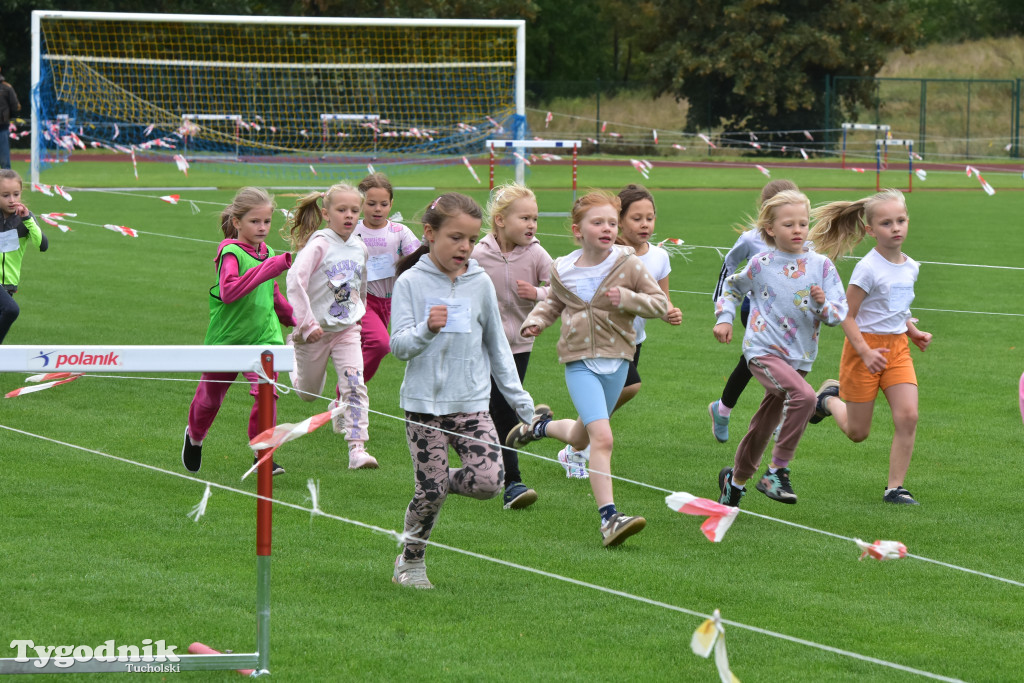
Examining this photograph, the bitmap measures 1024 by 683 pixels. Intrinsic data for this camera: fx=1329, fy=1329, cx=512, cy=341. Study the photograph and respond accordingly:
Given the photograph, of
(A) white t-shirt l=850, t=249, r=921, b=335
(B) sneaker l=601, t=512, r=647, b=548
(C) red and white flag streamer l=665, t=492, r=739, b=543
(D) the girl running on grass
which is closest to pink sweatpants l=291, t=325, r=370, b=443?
(D) the girl running on grass

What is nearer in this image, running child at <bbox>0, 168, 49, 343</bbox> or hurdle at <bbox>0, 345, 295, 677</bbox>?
hurdle at <bbox>0, 345, 295, 677</bbox>

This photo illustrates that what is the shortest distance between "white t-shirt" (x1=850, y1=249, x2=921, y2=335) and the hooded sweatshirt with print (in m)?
2.21

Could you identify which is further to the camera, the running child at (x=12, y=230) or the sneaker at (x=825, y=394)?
the running child at (x=12, y=230)

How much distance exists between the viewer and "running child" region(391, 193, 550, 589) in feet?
A: 17.0

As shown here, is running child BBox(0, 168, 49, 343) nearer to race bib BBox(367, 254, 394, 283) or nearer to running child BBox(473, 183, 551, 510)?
race bib BBox(367, 254, 394, 283)

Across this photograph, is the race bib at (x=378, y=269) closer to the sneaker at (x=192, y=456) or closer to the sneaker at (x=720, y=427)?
the sneaker at (x=192, y=456)

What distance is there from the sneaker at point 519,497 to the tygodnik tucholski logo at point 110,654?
2265 mm

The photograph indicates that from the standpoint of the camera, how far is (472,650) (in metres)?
4.52

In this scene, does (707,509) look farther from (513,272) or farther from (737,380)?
(737,380)

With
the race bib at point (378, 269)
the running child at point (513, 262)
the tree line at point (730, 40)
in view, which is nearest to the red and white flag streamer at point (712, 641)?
the running child at point (513, 262)

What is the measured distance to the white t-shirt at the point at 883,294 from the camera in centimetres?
662

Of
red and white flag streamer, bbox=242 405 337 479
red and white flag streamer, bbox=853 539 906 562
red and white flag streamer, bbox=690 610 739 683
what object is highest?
red and white flag streamer, bbox=242 405 337 479

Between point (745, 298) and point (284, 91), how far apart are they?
103ft

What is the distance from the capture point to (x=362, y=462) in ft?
23.7
